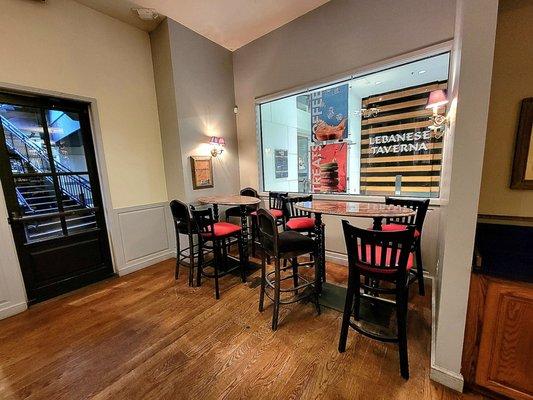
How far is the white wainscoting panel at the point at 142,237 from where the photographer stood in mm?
3070

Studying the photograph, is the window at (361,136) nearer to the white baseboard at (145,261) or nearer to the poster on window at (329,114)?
the poster on window at (329,114)

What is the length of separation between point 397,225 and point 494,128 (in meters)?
1.15

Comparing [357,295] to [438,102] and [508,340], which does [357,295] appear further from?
[438,102]

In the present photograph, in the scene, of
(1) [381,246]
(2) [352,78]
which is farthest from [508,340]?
(2) [352,78]

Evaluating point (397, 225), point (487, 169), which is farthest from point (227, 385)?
point (487, 169)

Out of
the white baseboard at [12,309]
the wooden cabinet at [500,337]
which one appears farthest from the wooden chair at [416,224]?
the white baseboard at [12,309]

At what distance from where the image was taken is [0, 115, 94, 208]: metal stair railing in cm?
228

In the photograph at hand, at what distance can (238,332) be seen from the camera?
6.25 ft

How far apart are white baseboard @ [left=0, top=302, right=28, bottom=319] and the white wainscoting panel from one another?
2.97 feet

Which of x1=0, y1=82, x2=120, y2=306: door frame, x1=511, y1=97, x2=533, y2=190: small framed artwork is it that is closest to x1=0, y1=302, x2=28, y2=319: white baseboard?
x1=0, y1=82, x2=120, y2=306: door frame

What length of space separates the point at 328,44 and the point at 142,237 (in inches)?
149

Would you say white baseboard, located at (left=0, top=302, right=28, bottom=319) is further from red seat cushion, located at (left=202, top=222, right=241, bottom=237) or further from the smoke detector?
the smoke detector

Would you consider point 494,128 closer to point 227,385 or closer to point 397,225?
point 397,225

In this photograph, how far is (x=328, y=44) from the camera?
116 inches
